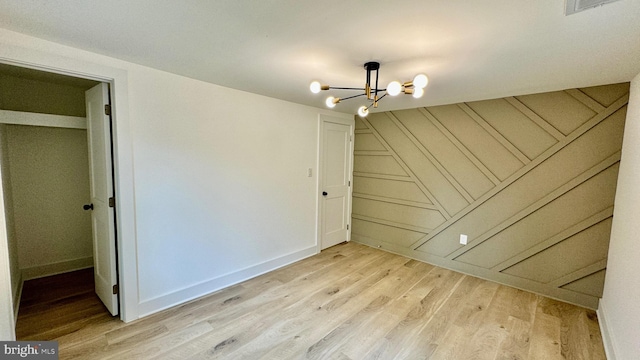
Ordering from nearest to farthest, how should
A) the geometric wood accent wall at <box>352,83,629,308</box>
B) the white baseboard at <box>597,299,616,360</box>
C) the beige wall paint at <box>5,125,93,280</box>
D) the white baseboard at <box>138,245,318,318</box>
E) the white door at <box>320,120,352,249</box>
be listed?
the white baseboard at <box>597,299,616,360</box>, the white baseboard at <box>138,245,318,318</box>, the geometric wood accent wall at <box>352,83,629,308</box>, the beige wall paint at <box>5,125,93,280</box>, the white door at <box>320,120,352,249</box>

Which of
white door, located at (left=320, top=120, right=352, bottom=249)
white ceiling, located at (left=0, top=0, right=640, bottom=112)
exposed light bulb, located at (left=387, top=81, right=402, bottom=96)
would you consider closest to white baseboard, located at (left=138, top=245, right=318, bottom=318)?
white door, located at (left=320, top=120, right=352, bottom=249)

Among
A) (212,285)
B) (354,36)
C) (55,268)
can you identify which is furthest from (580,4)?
(55,268)

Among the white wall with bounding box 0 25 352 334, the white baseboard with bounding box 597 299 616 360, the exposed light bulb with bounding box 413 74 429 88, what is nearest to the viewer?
the exposed light bulb with bounding box 413 74 429 88

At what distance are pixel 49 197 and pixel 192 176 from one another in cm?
199

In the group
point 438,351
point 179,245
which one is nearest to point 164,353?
point 179,245

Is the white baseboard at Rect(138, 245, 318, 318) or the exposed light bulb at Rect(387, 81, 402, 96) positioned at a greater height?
the exposed light bulb at Rect(387, 81, 402, 96)

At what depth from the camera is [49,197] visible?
304 cm

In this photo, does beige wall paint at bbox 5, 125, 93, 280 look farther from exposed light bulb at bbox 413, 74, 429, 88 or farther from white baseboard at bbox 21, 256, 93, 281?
exposed light bulb at bbox 413, 74, 429, 88

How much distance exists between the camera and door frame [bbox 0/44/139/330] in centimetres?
202

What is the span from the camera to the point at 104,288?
244cm

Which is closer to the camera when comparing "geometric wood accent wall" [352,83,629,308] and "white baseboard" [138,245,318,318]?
"white baseboard" [138,245,318,318]

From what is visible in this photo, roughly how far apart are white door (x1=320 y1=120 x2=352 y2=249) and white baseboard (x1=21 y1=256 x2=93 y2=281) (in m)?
3.14

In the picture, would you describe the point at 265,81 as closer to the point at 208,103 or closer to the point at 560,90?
the point at 208,103

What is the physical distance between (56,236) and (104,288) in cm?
137
